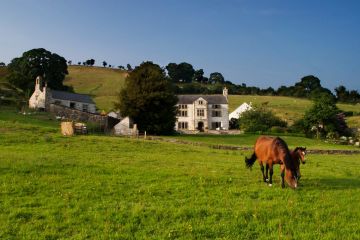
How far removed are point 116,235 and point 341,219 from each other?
6500mm

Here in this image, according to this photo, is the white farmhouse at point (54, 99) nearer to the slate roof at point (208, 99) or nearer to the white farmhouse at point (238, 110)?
the slate roof at point (208, 99)

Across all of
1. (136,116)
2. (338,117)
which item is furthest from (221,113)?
(136,116)

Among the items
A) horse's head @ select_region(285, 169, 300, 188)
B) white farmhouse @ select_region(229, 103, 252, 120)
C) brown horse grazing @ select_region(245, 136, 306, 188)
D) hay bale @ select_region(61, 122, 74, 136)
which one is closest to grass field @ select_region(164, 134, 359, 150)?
hay bale @ select_region(61, 122, 74, 136)

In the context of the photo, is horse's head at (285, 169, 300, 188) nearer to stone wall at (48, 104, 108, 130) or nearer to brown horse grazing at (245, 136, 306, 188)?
brown horse grazing at (245, 136, 306, 188)

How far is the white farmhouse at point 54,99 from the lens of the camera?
7994 cm

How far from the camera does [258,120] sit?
95.5 metres

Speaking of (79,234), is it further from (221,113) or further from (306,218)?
(221,113)

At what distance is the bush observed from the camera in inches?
3676

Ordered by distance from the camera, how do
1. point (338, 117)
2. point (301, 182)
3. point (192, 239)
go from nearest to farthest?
point (192, 239), point (301, 182), point (338, 117)

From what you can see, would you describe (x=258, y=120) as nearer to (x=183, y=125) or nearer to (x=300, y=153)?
(x=183, y=125)

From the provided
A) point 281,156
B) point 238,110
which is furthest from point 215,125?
point 281,156

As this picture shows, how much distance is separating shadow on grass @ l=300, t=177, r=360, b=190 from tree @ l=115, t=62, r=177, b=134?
4555 centimetres

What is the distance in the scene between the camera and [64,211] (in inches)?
488

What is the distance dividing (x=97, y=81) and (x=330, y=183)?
6131 inches
